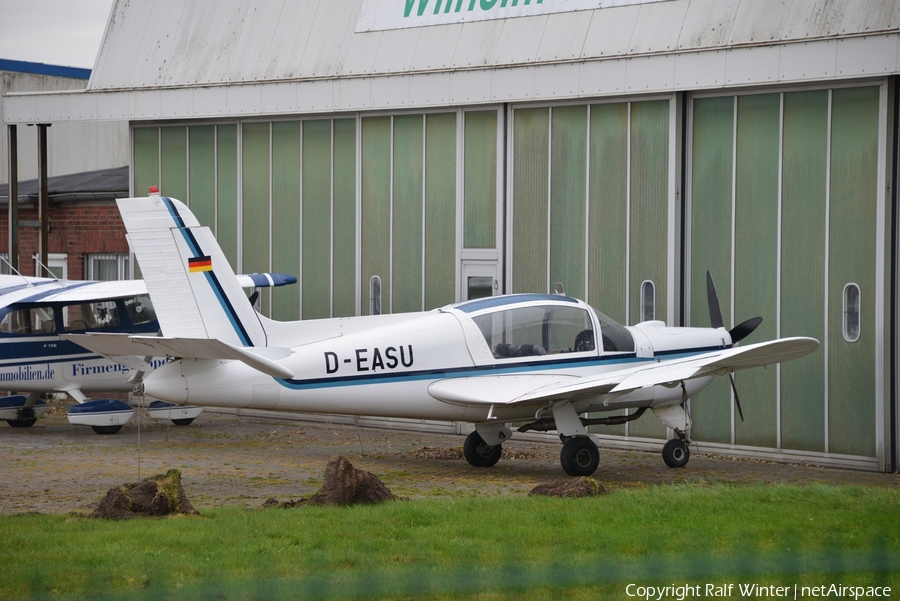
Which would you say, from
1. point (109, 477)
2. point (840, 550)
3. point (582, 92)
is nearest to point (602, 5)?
point (582, 92)

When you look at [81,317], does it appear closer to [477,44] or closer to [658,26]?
[477,44]

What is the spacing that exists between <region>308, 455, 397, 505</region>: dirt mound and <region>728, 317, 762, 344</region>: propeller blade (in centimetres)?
528

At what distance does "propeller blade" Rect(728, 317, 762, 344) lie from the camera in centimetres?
1341

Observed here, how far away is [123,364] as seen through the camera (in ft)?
50.5

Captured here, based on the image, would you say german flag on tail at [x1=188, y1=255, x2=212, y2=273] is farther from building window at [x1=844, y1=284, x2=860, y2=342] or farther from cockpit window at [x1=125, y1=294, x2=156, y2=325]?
building window at [x1=844, y1=284, x2=860, y2=342]

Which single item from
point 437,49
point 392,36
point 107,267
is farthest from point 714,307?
point 107,267

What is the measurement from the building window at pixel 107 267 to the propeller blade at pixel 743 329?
1318cm

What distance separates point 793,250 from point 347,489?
688 cm

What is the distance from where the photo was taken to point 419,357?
12461 mm

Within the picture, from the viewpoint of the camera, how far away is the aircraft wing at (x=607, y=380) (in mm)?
11398

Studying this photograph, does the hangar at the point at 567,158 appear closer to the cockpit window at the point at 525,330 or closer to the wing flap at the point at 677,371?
the wing flap at the point at 677,371

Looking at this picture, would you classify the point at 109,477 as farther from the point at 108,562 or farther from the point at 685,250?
the point at 685,250

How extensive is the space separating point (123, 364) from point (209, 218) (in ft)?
16.0

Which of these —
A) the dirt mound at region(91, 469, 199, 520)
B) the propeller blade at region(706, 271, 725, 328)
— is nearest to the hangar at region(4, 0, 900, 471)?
the propeller blade at region(706, 271, 725, 328)
